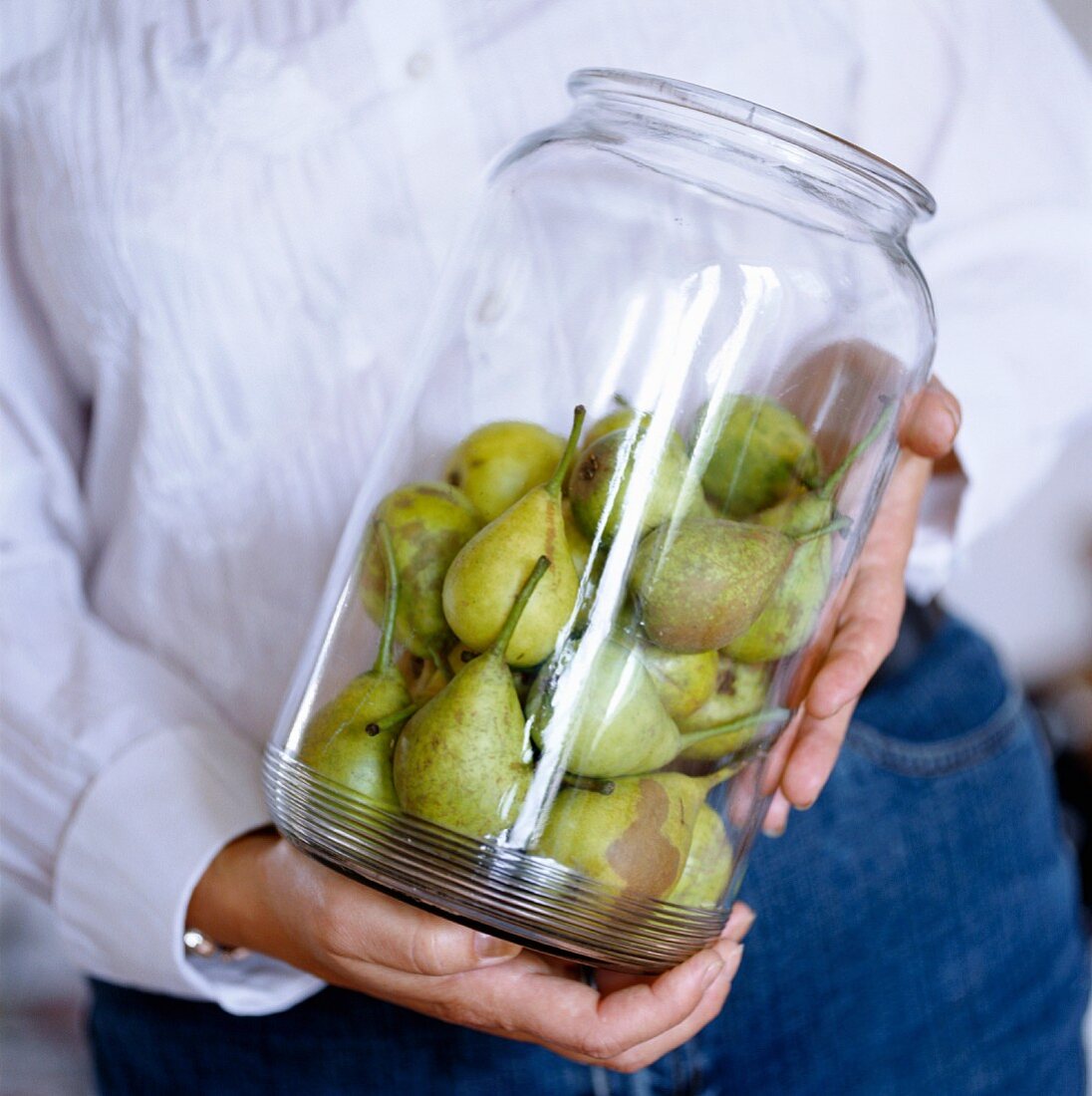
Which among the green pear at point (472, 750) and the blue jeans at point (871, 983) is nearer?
the green pear at point (472, 750)

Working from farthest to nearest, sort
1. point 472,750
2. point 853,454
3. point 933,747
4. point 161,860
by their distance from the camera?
1. point 933,747
2. point 161,860
3. point 853,454
4. point 472,750

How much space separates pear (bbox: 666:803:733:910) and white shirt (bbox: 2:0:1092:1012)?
24cm

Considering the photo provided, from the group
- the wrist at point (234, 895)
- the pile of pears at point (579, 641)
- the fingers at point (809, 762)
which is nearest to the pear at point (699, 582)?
the pile of pears at point (579, 641)

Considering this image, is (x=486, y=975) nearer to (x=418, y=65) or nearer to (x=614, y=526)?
(x=614, y=526)

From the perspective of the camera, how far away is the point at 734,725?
391 mm

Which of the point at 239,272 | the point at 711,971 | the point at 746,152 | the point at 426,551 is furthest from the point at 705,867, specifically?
the point at 239,272

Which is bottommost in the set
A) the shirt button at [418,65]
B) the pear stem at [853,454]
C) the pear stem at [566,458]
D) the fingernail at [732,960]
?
the fingernail at [732,960]

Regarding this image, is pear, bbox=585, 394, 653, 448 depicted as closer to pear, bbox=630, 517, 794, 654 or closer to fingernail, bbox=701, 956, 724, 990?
pear, bbox=630, 517, 794, 654

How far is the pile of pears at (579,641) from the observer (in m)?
0.34

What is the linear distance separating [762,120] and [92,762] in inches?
17.1

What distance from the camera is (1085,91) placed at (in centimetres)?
64

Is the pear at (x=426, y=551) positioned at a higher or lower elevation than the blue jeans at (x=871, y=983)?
higher

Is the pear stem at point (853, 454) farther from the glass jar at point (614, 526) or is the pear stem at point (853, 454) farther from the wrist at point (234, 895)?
the wrist at point (234, 895)

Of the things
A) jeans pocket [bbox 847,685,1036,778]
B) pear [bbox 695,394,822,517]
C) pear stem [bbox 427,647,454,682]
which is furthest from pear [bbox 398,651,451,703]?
jeans pocket [bbox 847,685,1036,778]
